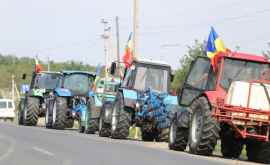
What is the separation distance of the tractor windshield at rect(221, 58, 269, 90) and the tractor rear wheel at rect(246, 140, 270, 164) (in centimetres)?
162

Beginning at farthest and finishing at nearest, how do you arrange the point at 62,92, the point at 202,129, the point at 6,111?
the point at 6,111
the point at 62,92
the point at 202,129

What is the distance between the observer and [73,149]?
2133cm

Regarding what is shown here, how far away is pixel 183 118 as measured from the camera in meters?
22.5

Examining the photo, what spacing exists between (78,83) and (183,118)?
15.9 m

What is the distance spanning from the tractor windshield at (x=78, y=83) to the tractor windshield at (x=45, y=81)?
10.4 feet

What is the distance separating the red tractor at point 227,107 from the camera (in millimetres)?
19938

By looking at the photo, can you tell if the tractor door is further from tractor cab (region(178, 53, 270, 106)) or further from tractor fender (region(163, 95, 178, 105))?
tractor fender (region(163, 95, 178, 105))

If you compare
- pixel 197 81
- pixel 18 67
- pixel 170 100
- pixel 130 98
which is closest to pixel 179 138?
pixel 197 81

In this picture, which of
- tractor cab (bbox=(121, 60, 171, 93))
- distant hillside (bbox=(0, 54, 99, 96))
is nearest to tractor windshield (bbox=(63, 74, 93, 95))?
tractor cab (bbox=(121, 60, 171, 93))

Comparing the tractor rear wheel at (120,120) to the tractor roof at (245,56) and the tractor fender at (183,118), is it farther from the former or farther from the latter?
the tractor roof at (245,56)

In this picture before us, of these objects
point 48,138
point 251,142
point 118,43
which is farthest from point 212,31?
point 118,43

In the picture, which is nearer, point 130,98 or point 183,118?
point 183,118

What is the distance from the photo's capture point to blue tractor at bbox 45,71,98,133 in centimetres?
3619

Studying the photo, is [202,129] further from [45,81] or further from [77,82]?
[45,81]
